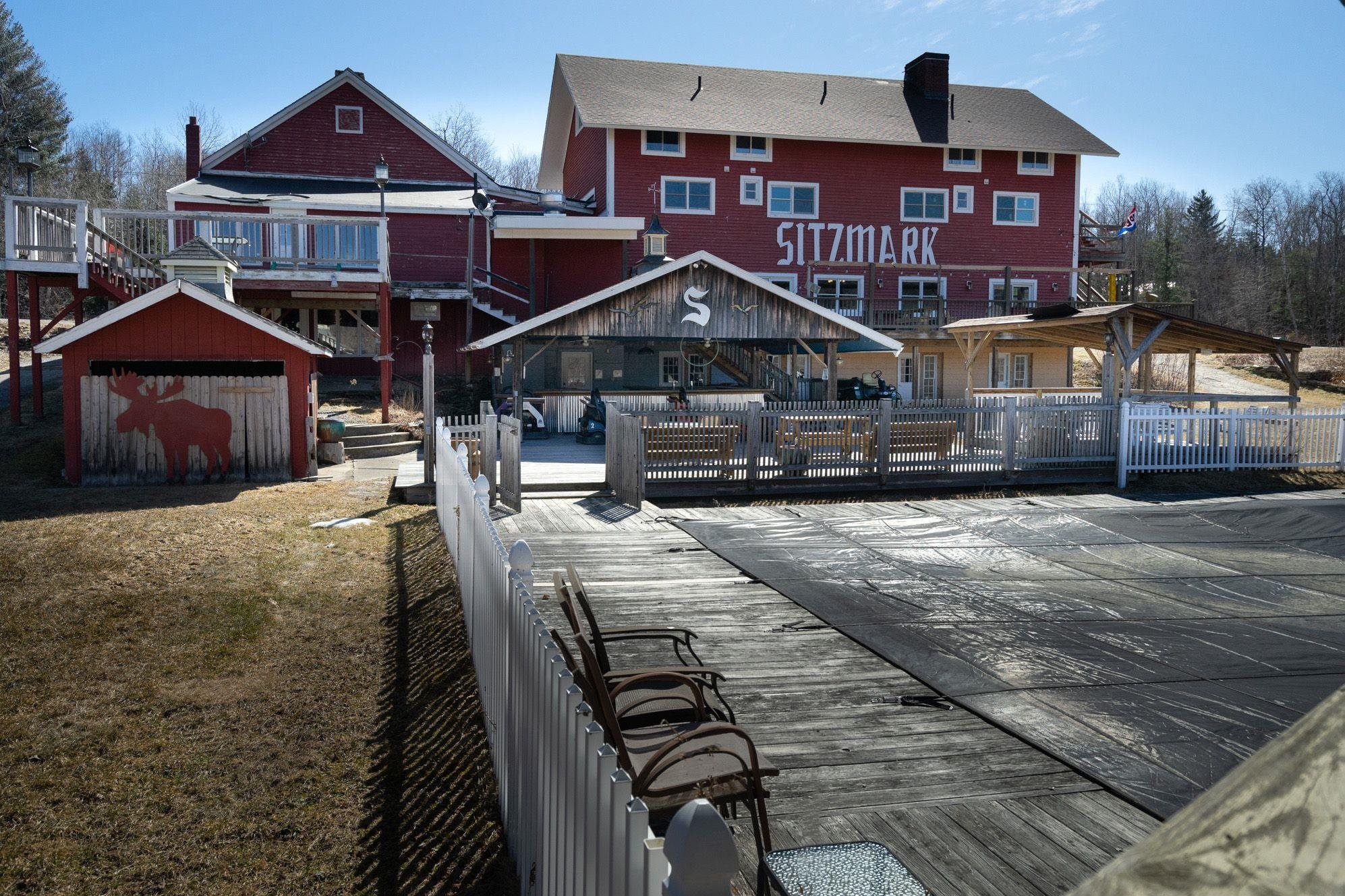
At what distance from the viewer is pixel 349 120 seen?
1321 inches

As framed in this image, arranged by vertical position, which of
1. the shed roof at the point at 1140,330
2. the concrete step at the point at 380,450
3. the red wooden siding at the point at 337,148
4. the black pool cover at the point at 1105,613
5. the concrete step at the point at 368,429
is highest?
the red wooden siding at the point at 337,148

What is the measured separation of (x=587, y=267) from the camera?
33062mm

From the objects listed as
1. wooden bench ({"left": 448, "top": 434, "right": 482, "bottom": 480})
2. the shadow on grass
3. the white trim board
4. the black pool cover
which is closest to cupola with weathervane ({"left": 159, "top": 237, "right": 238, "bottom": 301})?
the white trim board

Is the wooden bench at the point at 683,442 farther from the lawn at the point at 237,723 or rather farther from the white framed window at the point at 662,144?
the white framed window at the point at 662,144

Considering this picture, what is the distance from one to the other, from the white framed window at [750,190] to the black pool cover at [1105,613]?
71.1 ft

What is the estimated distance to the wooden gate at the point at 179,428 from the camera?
17.2m

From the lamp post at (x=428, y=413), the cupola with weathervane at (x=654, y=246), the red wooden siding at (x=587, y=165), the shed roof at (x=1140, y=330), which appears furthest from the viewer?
the red wooden siding at (x=587, y=165)

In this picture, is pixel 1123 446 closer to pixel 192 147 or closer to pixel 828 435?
pixel 828 435

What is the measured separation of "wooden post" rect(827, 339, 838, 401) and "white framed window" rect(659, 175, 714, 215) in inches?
389

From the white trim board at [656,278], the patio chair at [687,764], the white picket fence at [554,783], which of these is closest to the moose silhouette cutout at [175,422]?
the white trim board at [656,278]

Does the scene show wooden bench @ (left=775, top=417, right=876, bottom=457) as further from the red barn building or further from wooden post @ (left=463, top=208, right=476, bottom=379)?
Answer: wooden post @ (left=463, top=208, right=476, bottom=379)

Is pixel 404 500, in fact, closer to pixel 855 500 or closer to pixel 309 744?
pixel 855 500

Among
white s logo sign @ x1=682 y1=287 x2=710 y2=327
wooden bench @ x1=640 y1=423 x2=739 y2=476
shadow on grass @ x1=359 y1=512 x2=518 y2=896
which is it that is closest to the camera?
shadow on grass @ x1=359 y1=512 x2=518 y2=896

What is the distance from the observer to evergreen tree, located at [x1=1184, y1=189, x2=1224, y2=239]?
77.6 metres
